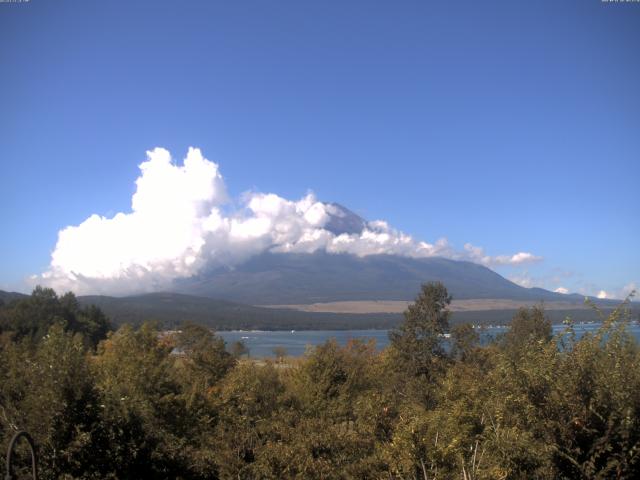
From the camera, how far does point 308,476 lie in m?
11.0

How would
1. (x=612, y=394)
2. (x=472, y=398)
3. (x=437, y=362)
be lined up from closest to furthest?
1. (x=612, y=394)
2. (x=472, y=398)
3. (x=437, y=362)

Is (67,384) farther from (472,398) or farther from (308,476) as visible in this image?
(472,398)

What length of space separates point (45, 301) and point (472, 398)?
296 feet

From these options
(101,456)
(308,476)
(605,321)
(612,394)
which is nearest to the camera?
(612,394)

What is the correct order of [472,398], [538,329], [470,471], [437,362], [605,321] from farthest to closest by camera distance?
[538,329] < [437,362] < [472,398] < [470,471] < [605,321]

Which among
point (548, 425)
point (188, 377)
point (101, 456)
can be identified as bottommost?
point (188, 377)

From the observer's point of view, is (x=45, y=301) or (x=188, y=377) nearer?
(x=188, y=377)

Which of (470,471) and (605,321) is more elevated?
(605,321)

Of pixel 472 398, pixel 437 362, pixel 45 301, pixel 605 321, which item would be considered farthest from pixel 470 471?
pixel 45 301

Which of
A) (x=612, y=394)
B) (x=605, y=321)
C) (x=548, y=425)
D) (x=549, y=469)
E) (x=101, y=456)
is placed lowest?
(x=101, y=456)

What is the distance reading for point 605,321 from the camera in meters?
9.33

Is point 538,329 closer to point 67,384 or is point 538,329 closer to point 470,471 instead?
point 470,471

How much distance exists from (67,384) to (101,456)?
72.3 inches

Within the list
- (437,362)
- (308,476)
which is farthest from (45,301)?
(308,476)
